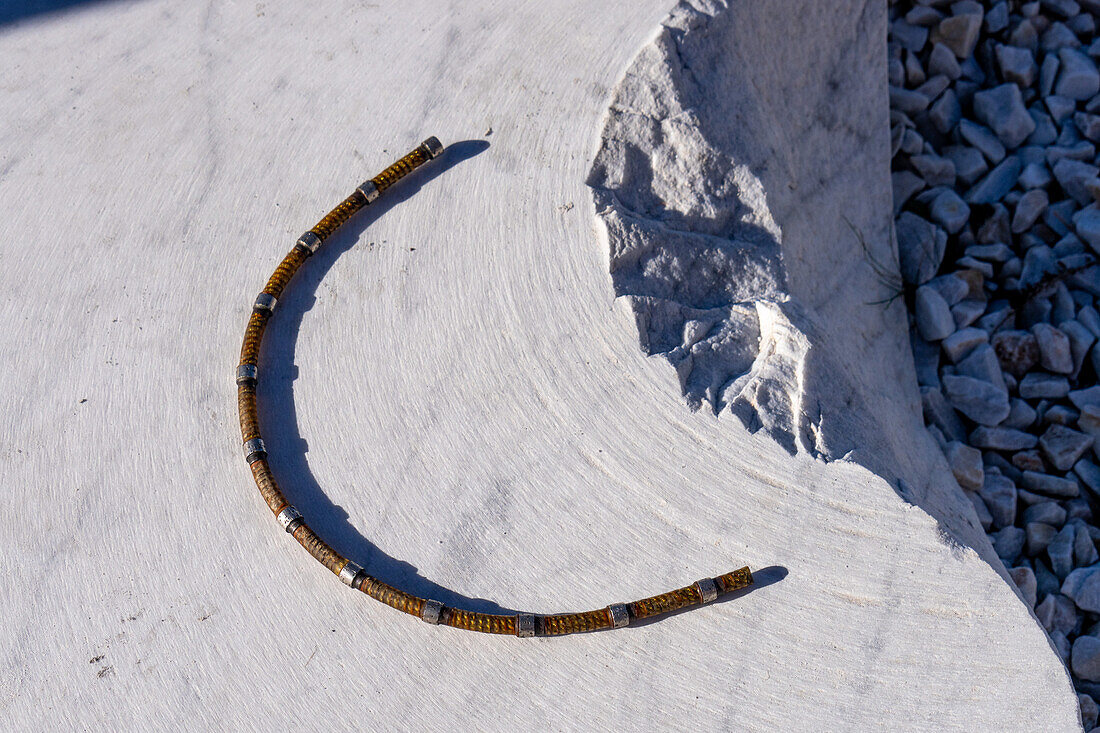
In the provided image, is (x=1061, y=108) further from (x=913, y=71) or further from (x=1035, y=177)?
(x=913, y=71)

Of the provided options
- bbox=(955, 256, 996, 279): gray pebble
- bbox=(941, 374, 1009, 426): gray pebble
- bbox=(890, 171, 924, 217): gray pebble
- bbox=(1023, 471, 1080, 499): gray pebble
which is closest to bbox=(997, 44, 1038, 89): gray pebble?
bbox=(890, 171, 924, 217): gray pebble

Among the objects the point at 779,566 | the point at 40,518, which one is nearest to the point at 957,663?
the point at 779,566

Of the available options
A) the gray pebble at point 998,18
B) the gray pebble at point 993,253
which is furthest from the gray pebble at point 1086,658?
the gray pebble at point 998,18

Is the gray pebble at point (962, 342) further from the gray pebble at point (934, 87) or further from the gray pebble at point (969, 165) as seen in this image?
the gray pebble at point (934, 87)

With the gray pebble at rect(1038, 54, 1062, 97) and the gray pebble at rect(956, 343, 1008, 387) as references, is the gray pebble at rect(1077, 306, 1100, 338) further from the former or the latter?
the gray pebble at rect(1038, 54, 1062, 97)

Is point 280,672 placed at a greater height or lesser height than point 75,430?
lesser

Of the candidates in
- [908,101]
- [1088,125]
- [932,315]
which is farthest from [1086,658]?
[908,101]

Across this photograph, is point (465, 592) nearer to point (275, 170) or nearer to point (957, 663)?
point (957, 663)
